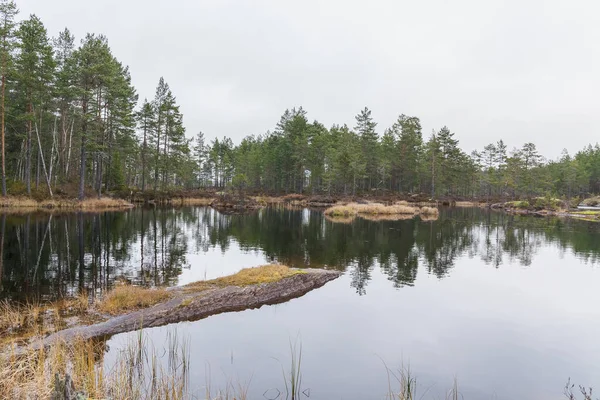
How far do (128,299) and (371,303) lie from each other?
894 centimetres

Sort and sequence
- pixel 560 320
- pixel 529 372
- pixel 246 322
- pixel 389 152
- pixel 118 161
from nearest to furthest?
pixel 529 372 < pixel 246 322 < pixel 560 320 < pixel 118 161 < pixel 389 152

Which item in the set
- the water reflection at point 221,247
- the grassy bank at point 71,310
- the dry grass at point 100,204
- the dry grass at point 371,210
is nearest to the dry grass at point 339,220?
the dry grass at point 371,210

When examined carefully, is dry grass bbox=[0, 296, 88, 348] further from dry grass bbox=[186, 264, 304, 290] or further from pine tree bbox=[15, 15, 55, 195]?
pine tree bbox=[15, 15, 55, 195]

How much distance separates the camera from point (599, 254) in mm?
25797

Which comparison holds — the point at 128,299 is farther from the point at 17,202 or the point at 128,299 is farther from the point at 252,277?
the point at 17,202

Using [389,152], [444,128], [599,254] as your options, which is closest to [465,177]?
[444,128]

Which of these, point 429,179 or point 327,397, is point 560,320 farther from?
point 429,179

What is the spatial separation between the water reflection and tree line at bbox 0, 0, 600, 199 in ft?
60.8

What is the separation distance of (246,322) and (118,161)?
57.9m

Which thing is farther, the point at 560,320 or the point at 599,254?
the point at 599,254

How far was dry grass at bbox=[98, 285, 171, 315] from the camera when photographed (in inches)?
460

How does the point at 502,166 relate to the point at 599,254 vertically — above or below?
above

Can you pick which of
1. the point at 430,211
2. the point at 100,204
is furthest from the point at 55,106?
the point at 430,211

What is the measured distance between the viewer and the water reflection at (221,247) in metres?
16.5
